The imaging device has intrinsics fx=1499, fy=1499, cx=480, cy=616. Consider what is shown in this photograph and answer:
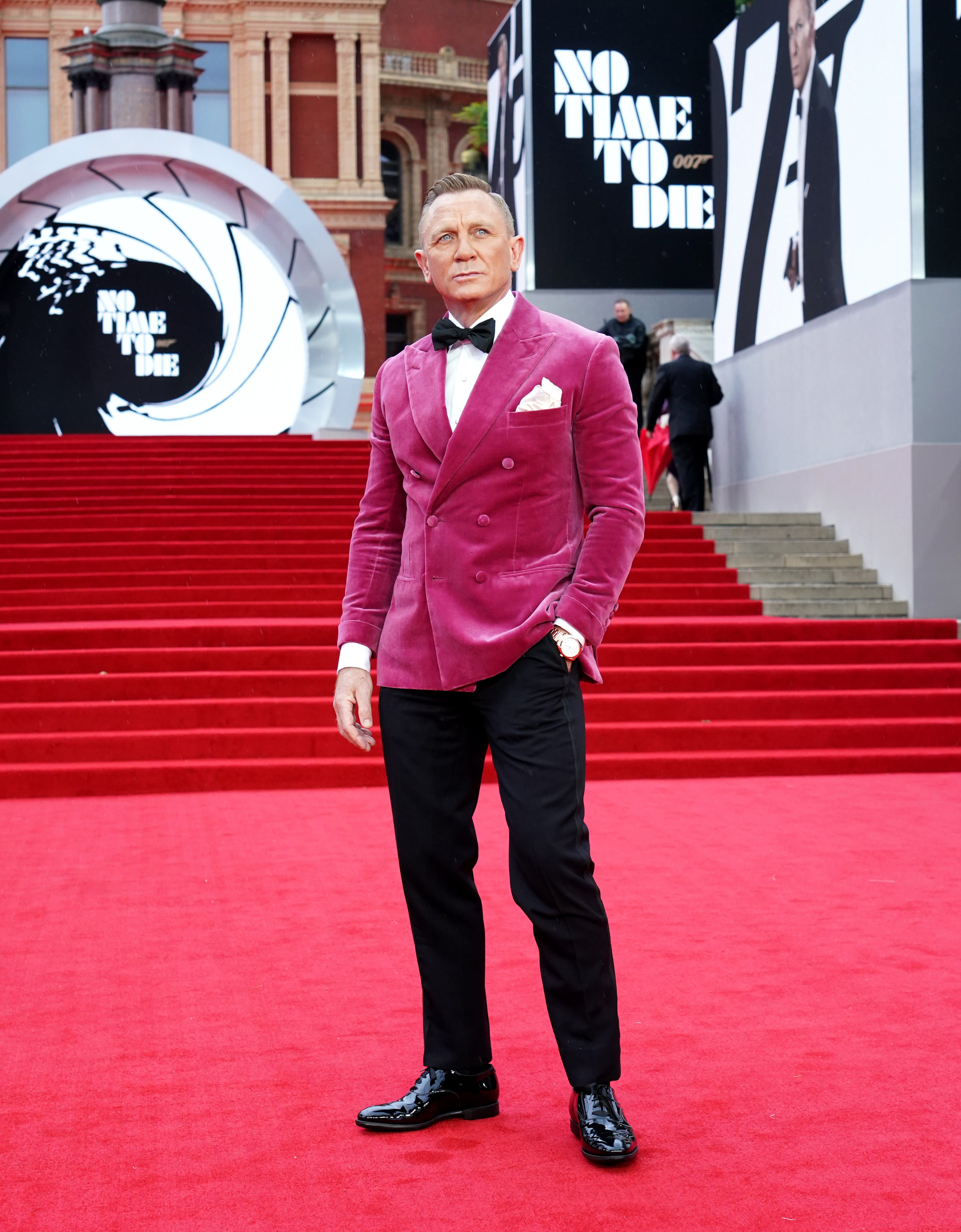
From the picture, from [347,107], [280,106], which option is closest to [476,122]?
[347,107]

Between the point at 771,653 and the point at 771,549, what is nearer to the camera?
the point at 771,653

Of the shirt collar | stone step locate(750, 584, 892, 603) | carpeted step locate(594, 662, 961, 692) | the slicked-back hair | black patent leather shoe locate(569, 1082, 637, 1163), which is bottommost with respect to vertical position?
black patent leather shoe locate(569, 1082, 637, 1163)

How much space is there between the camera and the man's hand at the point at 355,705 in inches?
98.9

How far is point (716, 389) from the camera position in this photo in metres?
11.7

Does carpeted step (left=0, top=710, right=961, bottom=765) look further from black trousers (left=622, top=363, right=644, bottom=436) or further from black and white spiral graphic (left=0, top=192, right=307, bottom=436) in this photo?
black and white spiral graphic (left=0, top=192, right=307, bottom=436)

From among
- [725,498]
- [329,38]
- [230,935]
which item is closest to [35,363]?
[725,498]

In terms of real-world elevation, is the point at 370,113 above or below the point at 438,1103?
above

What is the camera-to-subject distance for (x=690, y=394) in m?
11.7

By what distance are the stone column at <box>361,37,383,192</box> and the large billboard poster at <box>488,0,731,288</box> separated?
17215 mm

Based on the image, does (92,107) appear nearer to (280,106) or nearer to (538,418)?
(280,106)

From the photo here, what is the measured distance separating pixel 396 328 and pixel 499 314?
35.2 m

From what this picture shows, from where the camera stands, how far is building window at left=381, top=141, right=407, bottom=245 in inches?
1478

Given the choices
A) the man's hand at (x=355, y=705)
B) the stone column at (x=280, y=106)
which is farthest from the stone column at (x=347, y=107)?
the man's hand at (x=355, y=705)

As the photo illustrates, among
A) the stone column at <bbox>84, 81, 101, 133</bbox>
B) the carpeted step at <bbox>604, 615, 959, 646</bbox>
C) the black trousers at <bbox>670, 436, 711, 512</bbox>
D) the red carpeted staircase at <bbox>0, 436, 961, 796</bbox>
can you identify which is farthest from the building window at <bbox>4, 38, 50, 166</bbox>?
the carpeted step at <bbox>604, 615, 959, 646</bbox>
